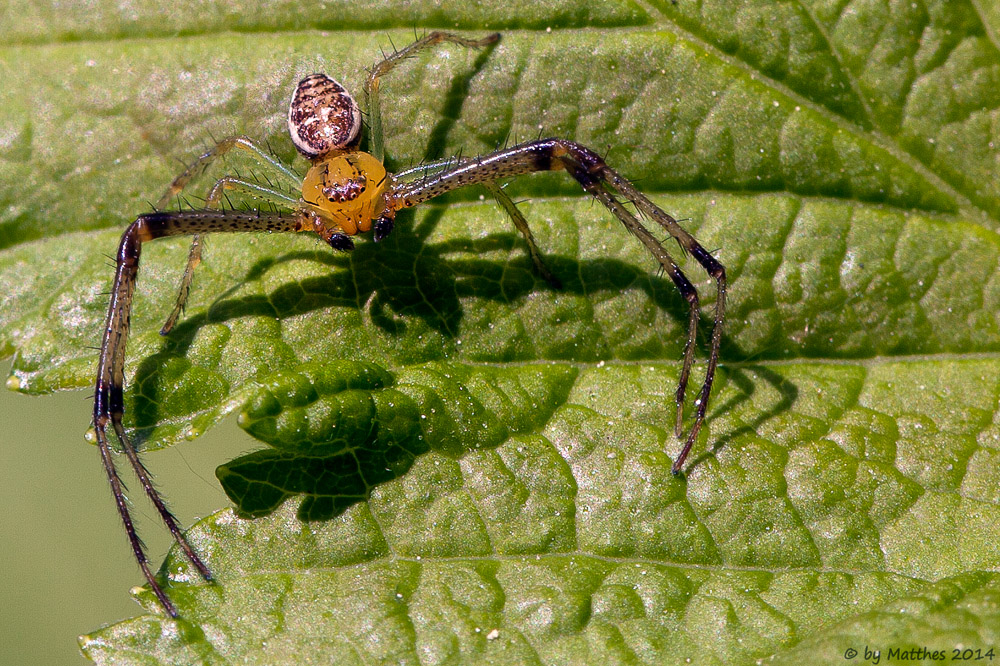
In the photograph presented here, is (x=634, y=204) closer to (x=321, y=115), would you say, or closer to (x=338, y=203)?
(x=338, y=203)

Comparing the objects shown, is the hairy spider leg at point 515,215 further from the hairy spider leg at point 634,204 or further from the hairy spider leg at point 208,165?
the hairy spider leg at point 208,165

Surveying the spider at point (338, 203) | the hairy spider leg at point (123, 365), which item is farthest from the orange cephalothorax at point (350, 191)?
the hairy spider leg at point (123, 365)

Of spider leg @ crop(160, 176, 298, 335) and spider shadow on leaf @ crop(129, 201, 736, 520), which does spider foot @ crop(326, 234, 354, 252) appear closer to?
spider shadow on leaf @ crop(129, 201, 736, 520)

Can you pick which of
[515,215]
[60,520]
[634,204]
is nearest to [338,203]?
[515,215]

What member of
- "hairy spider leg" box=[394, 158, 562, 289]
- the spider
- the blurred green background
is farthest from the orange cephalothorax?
the blurred green background

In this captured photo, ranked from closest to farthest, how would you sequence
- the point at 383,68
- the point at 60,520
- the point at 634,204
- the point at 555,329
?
the point at 634,204, the point at 555,329, the point at 383,68, the point at 60,520

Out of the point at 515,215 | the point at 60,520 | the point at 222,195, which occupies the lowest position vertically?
the point at 60,520
